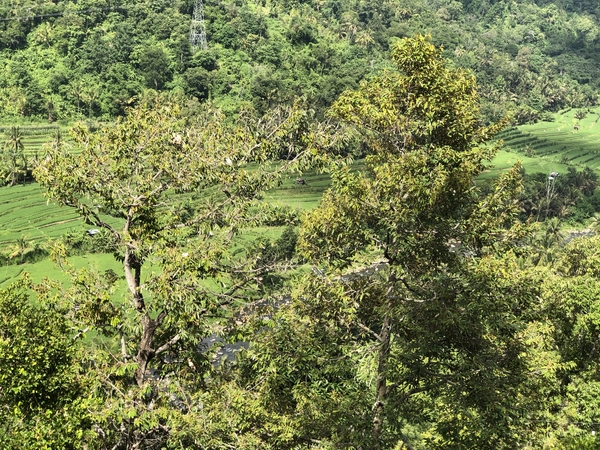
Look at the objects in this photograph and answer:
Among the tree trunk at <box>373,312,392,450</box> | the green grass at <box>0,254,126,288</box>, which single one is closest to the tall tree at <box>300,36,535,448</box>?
the tree trunk at <box>373,312,392,450</box>

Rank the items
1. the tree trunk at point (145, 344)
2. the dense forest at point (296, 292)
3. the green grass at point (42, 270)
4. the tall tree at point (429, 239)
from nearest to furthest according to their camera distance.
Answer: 1. the dense forest at point (296, 292)
2. the tall tree at point (429, 239)
3. the tree trunk at point (145, 344)
4. the green grass at point (42, 270)

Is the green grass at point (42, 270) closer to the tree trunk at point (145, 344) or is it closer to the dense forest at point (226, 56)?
the tree trunk at point (145, 344)

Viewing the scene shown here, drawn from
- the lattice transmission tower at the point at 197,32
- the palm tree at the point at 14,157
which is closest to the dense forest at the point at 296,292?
the palm tree at the point at 14,157

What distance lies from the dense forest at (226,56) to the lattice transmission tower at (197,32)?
151 centimetres

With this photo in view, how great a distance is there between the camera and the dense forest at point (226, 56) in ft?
284

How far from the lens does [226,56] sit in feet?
334

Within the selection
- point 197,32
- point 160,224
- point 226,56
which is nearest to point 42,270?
point 160,224

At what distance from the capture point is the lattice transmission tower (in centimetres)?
9875

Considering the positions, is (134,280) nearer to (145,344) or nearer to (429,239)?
(145,344)

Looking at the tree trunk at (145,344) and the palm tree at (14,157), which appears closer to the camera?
the tree trunk at (145,344)

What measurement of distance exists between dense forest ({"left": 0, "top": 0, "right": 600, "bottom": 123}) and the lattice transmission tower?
1.51 m

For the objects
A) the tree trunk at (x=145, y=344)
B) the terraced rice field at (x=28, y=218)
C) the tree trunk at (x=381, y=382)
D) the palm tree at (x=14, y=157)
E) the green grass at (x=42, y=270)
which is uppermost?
the tree trunk at (x=145, y=344)

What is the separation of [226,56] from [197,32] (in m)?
7.02

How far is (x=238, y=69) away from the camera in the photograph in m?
98.2
